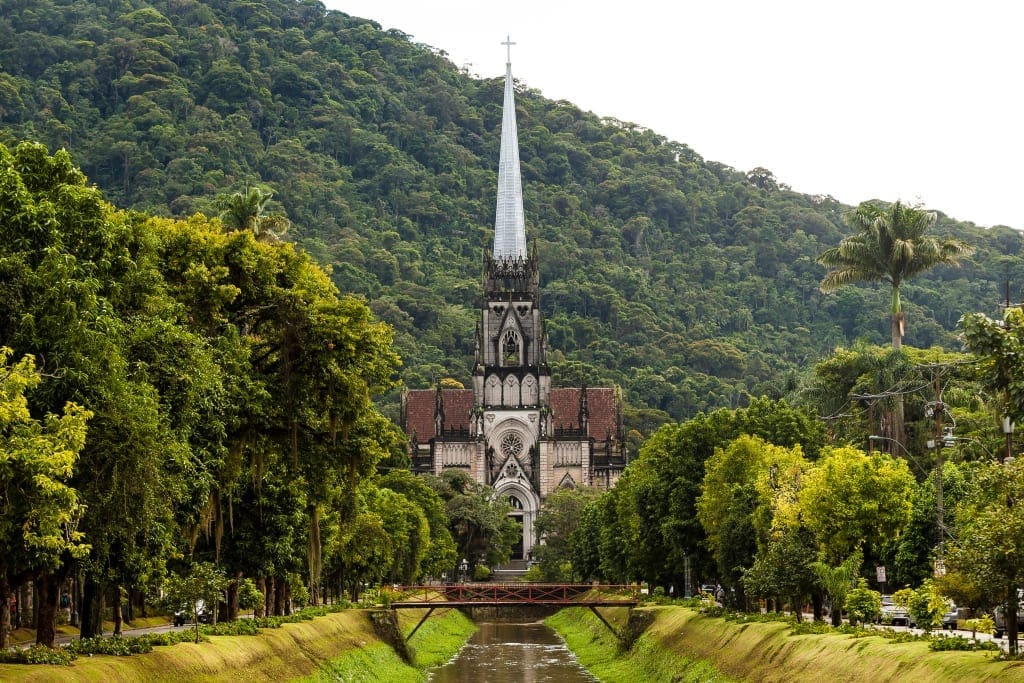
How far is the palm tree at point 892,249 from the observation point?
311 ft

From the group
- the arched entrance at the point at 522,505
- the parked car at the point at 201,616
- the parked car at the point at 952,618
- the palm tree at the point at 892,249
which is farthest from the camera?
the arched entrance at the point at 522,505

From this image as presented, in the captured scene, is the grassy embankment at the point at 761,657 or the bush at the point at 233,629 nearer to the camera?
the grassy embankment at the point at 761,657

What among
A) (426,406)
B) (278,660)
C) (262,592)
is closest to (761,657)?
(278,660)

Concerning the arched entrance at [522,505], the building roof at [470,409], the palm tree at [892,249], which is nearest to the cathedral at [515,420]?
the arched entrance at [522,505]

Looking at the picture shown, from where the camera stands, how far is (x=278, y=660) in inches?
2069

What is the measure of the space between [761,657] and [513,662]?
1411 inches

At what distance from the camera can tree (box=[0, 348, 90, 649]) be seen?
2944 cm

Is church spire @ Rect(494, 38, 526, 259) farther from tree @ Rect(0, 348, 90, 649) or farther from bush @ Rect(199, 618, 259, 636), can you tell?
tree @ Rect(0, 348, 90, 649)

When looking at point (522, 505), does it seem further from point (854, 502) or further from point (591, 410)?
point (854, 502)

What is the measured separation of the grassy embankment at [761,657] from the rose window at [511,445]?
90025 millimetres

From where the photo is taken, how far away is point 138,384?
37.1 m

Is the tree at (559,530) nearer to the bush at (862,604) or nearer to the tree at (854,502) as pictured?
the tree at (854,502)

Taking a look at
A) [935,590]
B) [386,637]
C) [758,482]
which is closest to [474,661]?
[386,637]

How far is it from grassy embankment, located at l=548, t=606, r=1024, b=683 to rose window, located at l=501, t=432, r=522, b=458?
9002 cm
